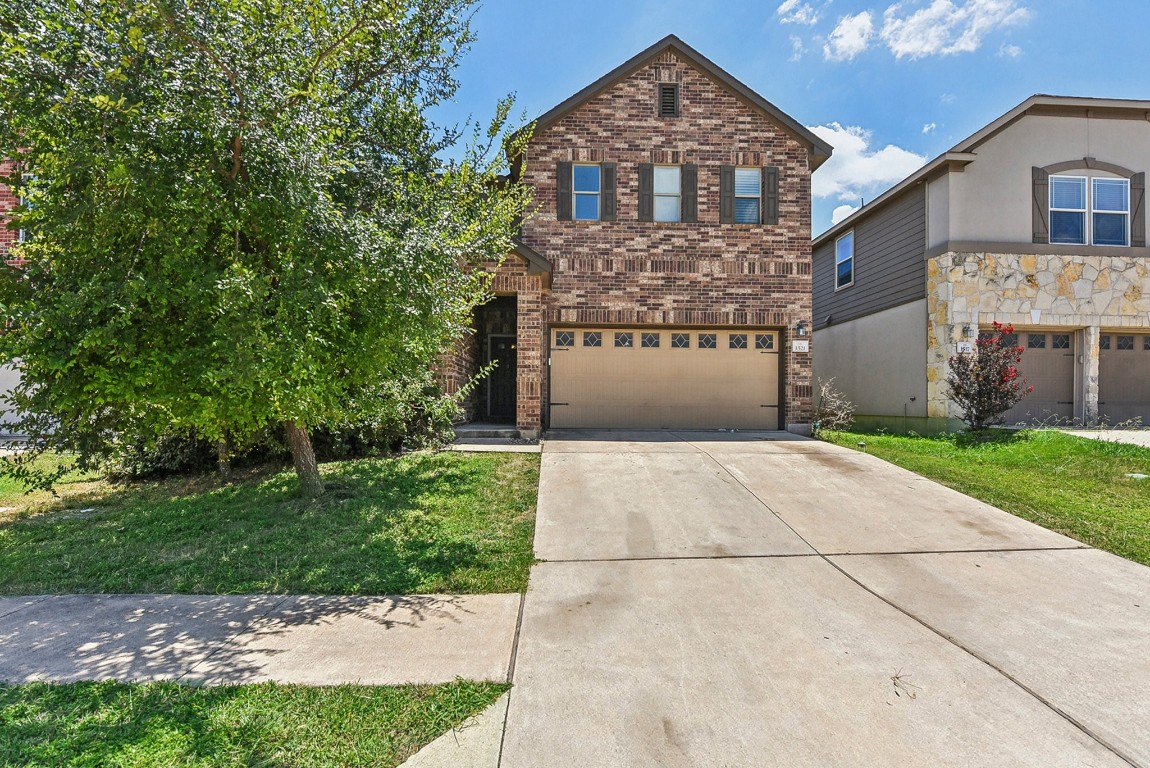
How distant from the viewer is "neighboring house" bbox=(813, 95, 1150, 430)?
11.1 m

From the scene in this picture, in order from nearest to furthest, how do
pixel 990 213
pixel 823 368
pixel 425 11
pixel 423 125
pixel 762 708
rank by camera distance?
pixel 762 708 < pixel 425 11 < pixel 423 125 < pixel 990 213 < pixel 823 368

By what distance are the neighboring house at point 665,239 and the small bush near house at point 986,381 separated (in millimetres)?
2631

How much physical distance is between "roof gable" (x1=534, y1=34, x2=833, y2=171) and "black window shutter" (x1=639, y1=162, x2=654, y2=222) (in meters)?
1.83

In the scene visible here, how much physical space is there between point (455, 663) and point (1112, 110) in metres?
16.5

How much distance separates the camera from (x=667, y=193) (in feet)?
36.9

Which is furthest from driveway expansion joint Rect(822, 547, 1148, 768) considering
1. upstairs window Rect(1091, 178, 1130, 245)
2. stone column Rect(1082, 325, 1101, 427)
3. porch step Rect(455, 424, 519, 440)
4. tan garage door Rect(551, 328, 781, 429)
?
upstairs window Rect(1091, 178, 1130, 245)

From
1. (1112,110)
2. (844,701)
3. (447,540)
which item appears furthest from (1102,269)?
(447,540)

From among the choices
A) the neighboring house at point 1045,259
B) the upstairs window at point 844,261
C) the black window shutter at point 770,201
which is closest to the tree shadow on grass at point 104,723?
the black window shutter at point 770,201

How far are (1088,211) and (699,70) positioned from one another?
29.1ft

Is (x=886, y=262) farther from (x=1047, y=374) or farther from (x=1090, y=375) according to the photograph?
(x=1090, y=375)

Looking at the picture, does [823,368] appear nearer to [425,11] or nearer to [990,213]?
[990,213]

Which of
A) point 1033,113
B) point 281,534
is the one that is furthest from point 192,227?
point 1033,113

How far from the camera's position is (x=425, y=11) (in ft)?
20.4

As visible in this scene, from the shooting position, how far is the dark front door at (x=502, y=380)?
39.5ft
